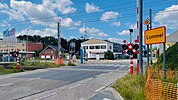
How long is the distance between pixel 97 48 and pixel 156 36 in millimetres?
84697

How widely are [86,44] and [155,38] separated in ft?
291

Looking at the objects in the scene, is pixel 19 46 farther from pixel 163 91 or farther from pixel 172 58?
pixel 163 91

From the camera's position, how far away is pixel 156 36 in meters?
9.99

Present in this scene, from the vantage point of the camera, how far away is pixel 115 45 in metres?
100

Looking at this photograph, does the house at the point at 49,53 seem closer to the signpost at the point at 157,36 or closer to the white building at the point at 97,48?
the white building at the point at 97,48

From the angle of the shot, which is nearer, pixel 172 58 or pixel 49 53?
pixel 172 58

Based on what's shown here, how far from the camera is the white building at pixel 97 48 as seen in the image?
9097 cm

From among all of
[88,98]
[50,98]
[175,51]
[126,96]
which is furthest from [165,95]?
[175,51]

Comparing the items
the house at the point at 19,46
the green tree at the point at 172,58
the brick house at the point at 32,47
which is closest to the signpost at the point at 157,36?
the green tree at the point at 172,58

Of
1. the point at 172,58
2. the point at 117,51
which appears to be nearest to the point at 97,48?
the point at 117,51

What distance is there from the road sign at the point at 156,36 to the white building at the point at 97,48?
252ft

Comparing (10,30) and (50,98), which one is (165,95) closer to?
(50,98)

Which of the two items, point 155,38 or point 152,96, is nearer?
point 152,96

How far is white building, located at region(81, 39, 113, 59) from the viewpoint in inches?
3582
